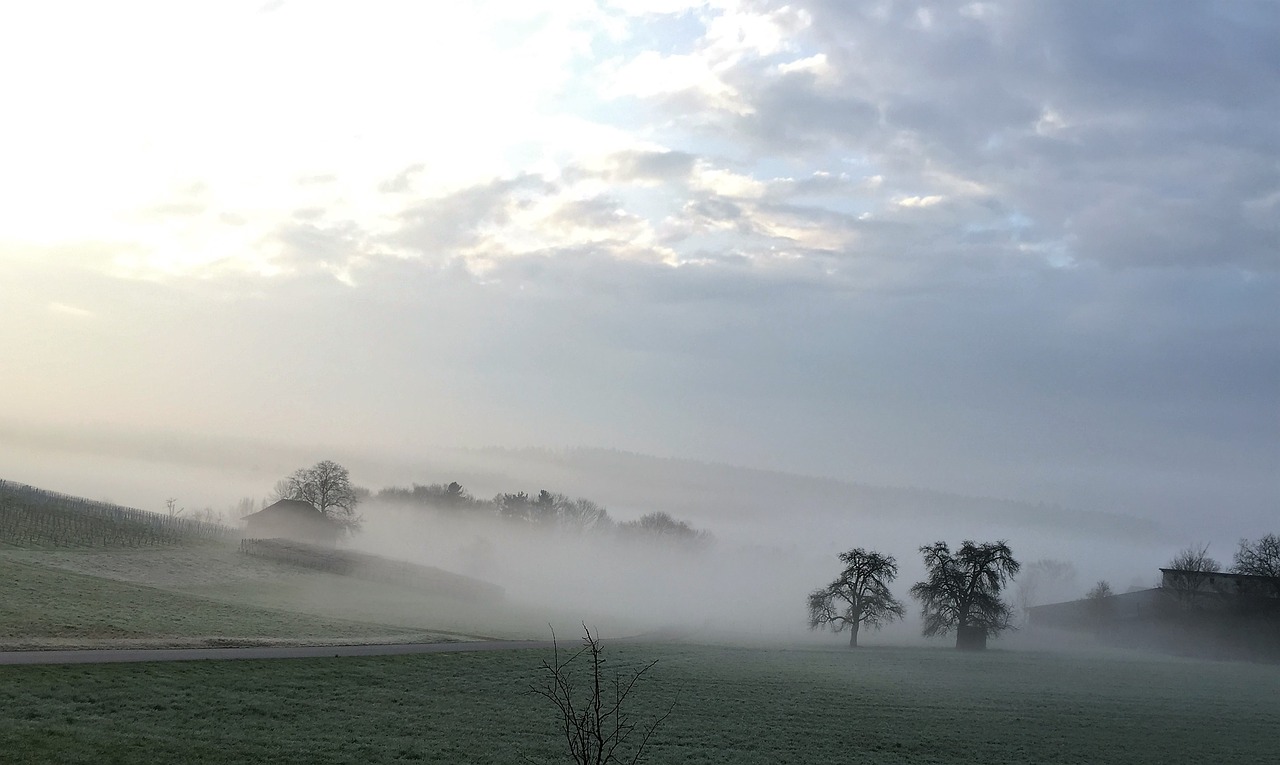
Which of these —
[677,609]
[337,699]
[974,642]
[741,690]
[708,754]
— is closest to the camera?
[708,754]

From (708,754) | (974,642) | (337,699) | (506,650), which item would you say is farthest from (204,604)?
(974,642)

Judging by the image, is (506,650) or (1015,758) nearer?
(1015,758)

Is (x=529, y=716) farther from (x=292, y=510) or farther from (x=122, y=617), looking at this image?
(x=292, y=510)

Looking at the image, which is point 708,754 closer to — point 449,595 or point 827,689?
point 827,689

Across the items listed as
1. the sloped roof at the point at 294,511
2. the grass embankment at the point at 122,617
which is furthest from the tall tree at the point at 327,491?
the grass embankment at the point at 122,617

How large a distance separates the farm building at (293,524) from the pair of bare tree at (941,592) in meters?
78.9

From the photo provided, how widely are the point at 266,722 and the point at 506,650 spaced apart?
2063cm

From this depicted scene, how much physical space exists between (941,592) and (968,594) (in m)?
2.36

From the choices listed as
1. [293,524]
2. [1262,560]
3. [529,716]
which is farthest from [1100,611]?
[293,524]

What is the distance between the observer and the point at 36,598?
46.3 m

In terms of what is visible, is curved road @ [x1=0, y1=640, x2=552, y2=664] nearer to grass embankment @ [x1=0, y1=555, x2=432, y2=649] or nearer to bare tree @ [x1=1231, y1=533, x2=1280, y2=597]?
grass embankment @ [x1=0, y1=555, x2=432, y2=649]

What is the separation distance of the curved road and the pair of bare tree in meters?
41.0

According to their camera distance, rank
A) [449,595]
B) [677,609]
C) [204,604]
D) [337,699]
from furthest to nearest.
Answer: [677,609], [449,595], [204,604], [337,699]

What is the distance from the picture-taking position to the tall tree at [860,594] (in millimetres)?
83250
